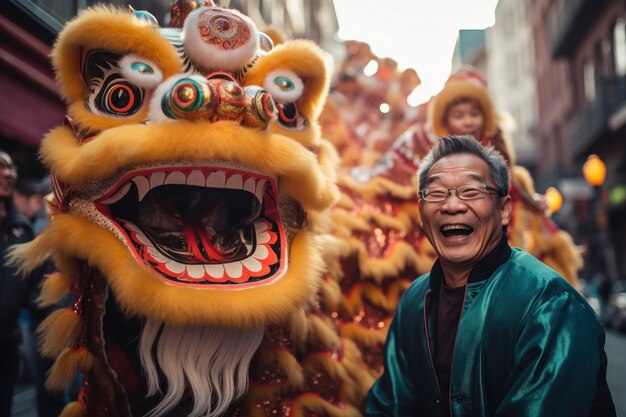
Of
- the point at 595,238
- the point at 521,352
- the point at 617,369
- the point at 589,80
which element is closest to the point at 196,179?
the point at 521,352

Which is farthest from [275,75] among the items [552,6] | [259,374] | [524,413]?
[552,6]

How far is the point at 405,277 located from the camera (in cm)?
287

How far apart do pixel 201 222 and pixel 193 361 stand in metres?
0.46

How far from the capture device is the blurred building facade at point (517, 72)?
32.0 m

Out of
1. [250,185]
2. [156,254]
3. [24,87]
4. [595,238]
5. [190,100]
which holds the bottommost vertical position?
[595,238]

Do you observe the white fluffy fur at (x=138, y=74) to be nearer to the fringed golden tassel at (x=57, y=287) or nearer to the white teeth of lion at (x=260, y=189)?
the white teeth of lion at (x=260, y=189)

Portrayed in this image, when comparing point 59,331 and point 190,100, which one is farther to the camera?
point 59,331

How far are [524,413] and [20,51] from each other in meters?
3.12

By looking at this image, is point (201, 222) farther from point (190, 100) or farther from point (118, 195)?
point (190, 100)

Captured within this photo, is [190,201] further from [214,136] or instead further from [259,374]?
[259,374]

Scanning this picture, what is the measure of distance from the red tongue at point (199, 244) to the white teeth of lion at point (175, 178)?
202 millimetres

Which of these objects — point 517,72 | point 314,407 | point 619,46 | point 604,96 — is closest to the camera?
point 314,407

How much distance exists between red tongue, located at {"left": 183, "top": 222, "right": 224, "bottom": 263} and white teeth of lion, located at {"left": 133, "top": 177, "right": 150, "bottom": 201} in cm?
19

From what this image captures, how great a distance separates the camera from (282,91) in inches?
74.7
